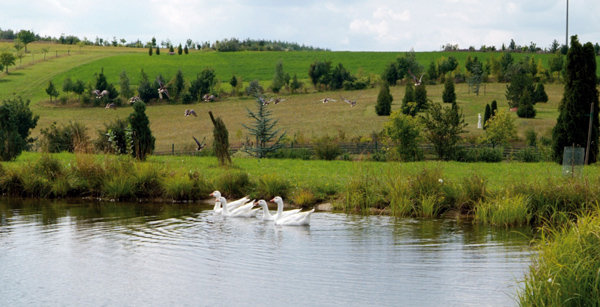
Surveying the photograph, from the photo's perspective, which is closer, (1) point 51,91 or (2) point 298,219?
(2) point 298,219

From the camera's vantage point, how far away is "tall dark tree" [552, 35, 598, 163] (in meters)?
30.8

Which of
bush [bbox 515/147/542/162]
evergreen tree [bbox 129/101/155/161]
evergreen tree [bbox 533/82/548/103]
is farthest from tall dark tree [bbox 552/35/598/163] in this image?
evergreen tree [bbox 533/82/548/103]

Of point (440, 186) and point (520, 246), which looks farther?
point (440, 186)

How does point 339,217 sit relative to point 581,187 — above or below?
below

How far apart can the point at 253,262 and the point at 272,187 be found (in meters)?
7.77

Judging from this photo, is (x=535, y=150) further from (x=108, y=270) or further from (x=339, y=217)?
(x=108, y=270)

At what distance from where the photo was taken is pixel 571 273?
27.3 feet

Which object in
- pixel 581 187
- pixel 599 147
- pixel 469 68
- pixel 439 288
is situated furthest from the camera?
pixel 469 68

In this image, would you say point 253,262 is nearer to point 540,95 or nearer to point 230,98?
point 540,95

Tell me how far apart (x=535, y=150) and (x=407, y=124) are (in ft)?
26.9

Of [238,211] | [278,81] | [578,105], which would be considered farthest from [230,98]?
[238,211]

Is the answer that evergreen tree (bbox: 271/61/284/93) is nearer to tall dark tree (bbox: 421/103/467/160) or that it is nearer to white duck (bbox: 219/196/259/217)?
tall dark tree (bbox: 421/103/467/160)

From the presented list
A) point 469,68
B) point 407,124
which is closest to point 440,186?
point 407,124

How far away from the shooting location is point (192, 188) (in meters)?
22.0
